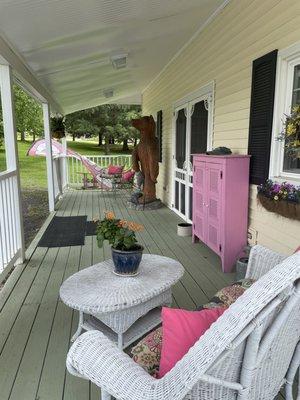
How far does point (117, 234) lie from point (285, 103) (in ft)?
6.22

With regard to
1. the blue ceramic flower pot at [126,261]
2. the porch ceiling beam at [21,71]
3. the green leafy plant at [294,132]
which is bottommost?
the blue ceramic flower pot at [126,261]

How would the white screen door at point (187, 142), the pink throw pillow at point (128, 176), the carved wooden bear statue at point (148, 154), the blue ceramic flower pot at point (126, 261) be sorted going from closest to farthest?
1. the blue ceramic flower pot at point (126, 261)
2. the white screen door at point (187, 142)
3. the carved wooden bear statue at point (148, 154)
4. the pink throw pillow at point (128, 176)

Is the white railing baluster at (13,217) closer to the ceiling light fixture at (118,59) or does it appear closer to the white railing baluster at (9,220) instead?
the white railing baluster at (9,220)

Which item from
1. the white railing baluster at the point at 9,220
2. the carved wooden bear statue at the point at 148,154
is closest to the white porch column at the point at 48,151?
the carved wooden bear statue at the point at 148,154

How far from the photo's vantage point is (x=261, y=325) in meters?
1.00

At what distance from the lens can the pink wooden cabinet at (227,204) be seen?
3416 millimetres

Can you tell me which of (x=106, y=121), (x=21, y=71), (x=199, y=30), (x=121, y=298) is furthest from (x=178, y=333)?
(x=106, y=121)

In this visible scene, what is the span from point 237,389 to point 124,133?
2230 cm

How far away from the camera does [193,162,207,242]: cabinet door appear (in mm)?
4062

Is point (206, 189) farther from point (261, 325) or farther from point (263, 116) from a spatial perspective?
point (261, 325)

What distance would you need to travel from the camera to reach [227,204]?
3449 millimetres

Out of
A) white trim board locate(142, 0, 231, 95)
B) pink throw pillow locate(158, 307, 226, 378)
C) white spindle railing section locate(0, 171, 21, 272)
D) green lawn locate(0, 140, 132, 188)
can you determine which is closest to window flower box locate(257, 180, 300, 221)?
pink throw pillow locate(158, 307, 226, 378)

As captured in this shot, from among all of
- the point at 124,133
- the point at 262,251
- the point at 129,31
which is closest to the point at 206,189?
the point at 262,251

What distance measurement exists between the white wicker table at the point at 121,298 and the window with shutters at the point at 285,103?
1.38 meters
